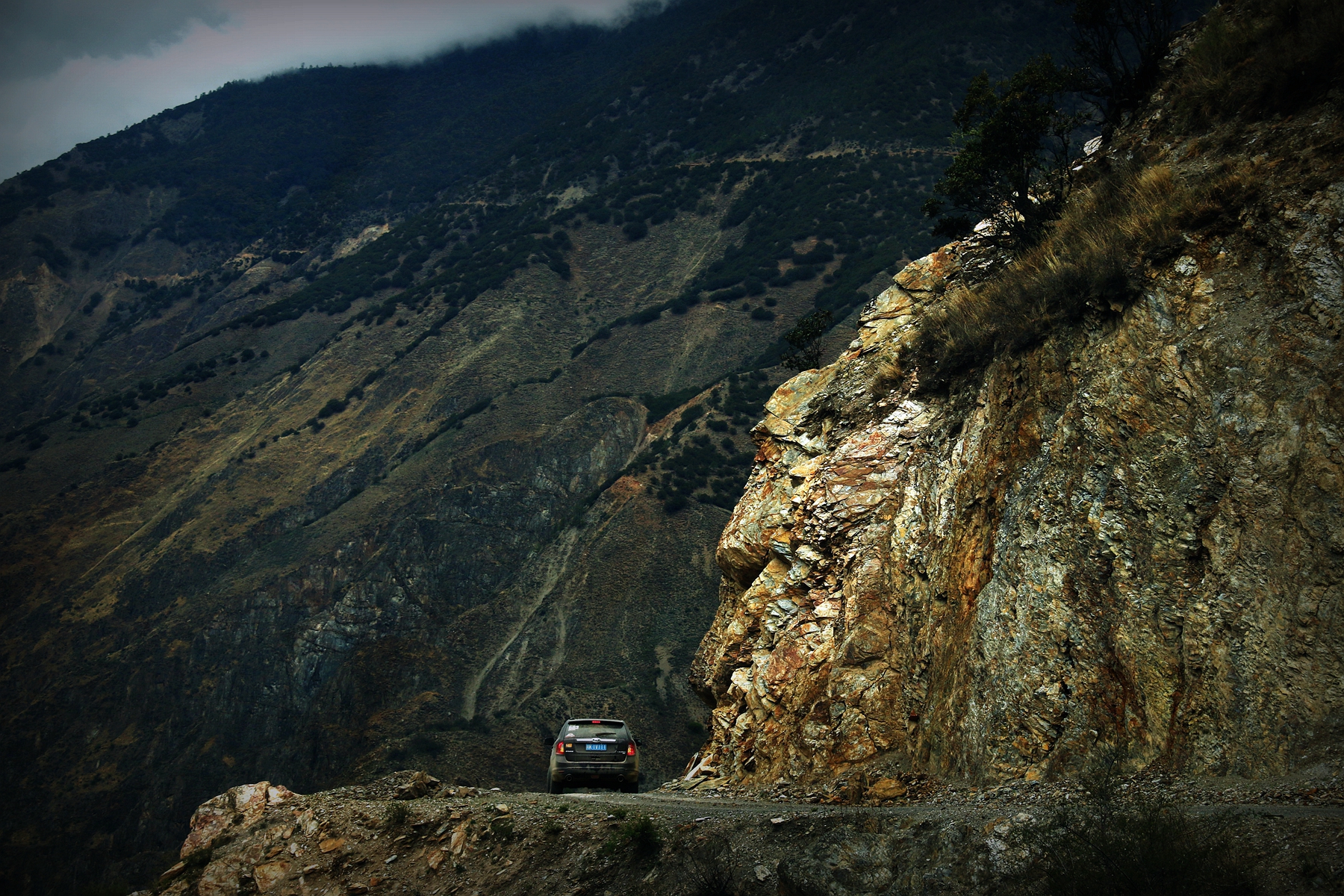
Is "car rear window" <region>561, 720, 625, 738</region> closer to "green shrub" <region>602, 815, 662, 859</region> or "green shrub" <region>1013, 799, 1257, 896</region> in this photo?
"green shrub" <region>602, 815, 662, 859</region>

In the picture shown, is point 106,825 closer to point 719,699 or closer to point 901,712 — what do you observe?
point 719,699

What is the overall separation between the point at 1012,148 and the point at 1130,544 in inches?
526

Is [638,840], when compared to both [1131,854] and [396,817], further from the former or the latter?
[1131,854]

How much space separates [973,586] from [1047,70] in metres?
13.8

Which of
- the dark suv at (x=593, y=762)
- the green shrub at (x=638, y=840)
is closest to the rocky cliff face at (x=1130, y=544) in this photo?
the dark suv at (x=593, y=762)

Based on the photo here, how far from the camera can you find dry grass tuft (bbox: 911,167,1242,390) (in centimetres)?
976

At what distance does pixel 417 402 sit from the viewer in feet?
240

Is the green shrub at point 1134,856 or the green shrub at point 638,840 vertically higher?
the green shrub at point 1134,856

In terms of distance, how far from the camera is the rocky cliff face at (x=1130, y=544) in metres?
7.32

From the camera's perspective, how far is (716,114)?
395 feet

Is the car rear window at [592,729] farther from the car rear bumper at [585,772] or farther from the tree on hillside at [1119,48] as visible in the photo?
the tree on hillside at [1119,48]

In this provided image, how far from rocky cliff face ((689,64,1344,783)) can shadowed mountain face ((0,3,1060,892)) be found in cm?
2066

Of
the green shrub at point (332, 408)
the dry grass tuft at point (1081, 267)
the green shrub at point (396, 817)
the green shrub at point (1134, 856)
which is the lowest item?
the green shrub at point (396, 817)

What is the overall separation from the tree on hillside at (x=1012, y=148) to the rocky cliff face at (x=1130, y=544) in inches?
127
